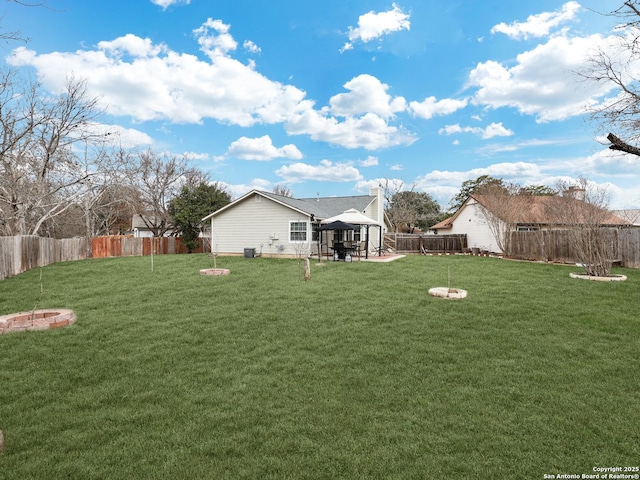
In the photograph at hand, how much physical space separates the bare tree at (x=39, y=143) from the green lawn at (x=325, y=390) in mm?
9666

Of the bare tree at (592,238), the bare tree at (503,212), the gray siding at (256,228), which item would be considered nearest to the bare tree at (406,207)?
the bare tree at (503,212)

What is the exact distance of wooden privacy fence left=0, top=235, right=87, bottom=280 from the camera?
37.2ft

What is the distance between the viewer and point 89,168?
17484 mm

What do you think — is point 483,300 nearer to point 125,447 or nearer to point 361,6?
point 125,447

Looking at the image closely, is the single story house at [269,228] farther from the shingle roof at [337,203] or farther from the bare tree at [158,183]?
the bare tree at [158,183]

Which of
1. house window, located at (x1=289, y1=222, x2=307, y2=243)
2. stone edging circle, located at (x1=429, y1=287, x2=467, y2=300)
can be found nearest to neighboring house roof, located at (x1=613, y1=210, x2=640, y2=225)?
house window, located at (x1=289, y1=222, x2=307, y2=243)

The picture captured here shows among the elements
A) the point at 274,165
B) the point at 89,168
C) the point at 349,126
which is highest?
the point at 349,126

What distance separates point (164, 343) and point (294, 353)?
2.00 metres

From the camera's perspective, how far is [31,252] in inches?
531

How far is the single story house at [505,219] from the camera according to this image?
1877 cm

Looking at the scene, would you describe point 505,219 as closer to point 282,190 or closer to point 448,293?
point 448,293

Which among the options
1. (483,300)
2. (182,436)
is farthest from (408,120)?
(182,436)

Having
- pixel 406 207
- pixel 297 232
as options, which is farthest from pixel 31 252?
pixel 406 207

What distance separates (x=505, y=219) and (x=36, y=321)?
20.1m
